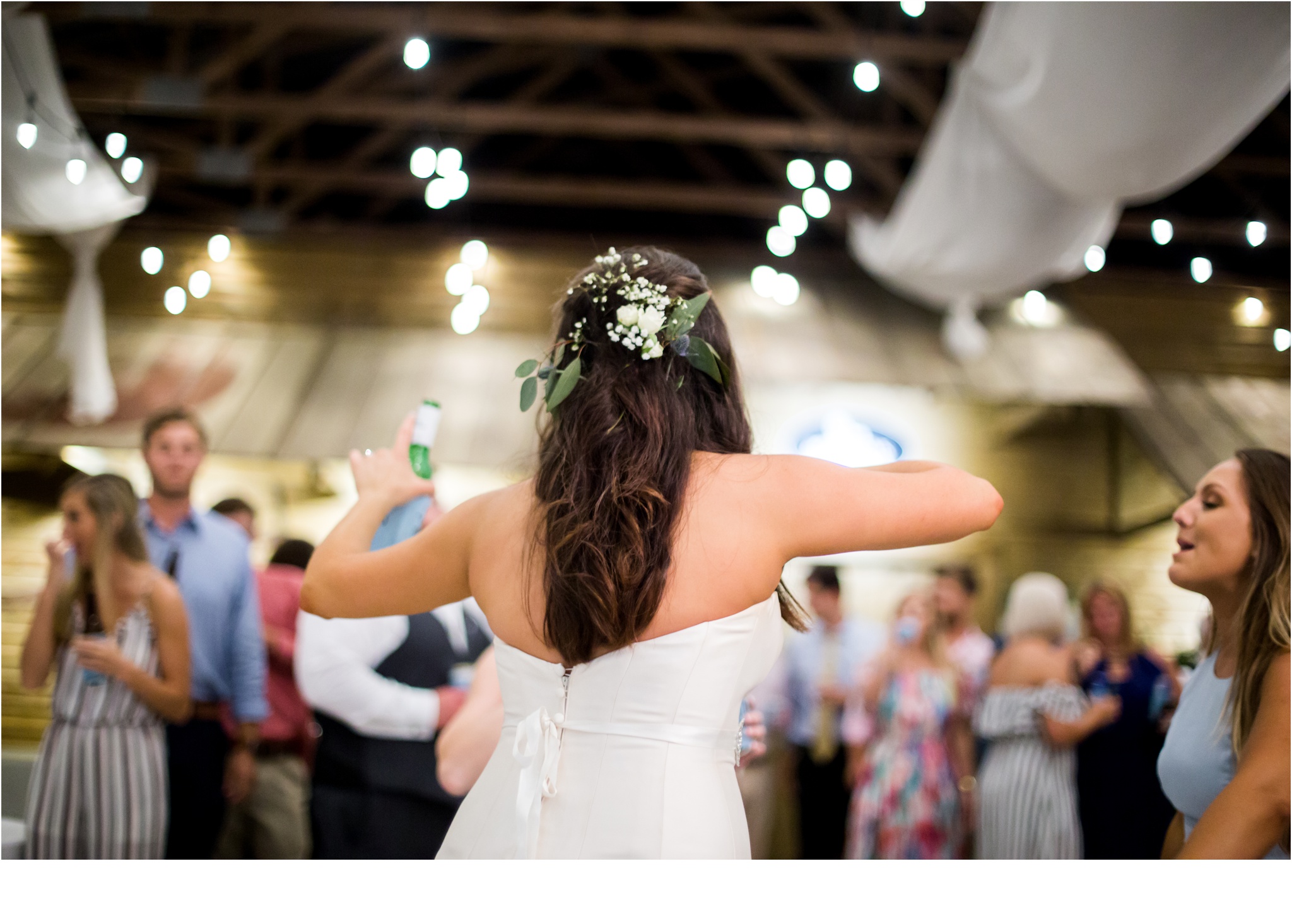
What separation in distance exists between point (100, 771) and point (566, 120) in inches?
163

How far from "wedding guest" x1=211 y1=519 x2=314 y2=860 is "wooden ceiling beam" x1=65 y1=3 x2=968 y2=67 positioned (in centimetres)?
246

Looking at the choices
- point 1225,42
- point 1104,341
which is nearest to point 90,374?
point 1225,42

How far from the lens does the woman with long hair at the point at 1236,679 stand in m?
1.69

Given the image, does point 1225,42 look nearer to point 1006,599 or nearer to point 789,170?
point 789,170

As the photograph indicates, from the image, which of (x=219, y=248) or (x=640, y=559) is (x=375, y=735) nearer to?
(x=640, y=559)

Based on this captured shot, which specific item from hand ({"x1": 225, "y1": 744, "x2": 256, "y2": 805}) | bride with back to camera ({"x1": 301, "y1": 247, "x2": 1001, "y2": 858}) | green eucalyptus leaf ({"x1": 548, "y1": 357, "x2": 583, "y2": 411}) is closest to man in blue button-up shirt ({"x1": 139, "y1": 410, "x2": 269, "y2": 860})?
hand ({"x1": 225, "y1": 744, "x2": 256, "y2": 805})

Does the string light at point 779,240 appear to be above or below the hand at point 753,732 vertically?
above

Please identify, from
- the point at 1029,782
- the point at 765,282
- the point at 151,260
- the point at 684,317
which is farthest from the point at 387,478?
the point at 765,282

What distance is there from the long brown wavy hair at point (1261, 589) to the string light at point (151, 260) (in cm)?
522

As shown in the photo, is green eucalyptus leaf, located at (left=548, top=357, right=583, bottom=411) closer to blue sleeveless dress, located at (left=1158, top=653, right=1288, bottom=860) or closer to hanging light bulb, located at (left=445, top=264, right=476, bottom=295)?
blue sleeveless dress, located at (left=1158, top=653, right=1288, bottom=860)

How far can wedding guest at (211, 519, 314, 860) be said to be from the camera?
3703 mm

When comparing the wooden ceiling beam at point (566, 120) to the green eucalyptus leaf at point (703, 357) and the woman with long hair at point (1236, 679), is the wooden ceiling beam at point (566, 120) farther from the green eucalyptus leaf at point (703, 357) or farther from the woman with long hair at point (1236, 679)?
the green eucalyptus leaf at point (703, 357)

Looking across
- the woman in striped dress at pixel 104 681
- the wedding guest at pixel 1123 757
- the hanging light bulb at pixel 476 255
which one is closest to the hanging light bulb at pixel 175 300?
the hanging light bulb at pixel 476 255
